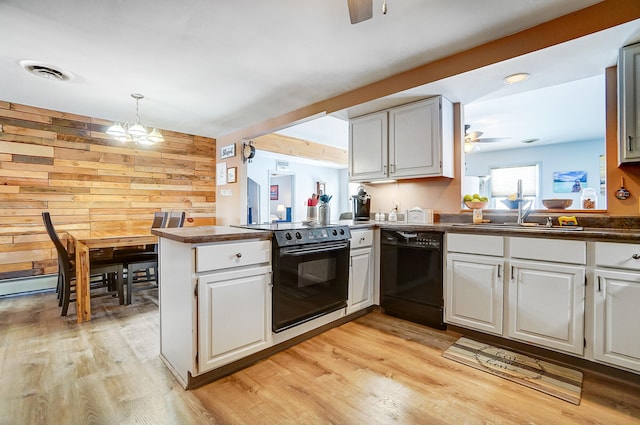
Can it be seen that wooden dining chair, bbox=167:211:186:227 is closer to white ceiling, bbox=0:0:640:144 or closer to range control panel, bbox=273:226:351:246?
white ceiling, bbox=0:0:640:144

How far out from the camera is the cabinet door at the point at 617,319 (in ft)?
5.58

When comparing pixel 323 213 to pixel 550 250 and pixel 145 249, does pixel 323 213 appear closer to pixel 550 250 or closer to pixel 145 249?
pixel 550 250

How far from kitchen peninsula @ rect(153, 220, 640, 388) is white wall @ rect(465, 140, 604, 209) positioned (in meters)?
4.95

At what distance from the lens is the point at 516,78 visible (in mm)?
2467

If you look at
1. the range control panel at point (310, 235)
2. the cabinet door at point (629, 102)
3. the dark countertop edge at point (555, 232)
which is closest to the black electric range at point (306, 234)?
the range control panel at point (310, 235)

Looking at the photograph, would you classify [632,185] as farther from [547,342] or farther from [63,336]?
[63,336]

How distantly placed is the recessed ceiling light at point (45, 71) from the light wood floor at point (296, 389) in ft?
7.70

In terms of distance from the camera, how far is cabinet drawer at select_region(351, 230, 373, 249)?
2708mm

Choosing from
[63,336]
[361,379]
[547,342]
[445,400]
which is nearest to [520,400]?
[445,400]

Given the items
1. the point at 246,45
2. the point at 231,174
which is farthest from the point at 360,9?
the point at 231,174

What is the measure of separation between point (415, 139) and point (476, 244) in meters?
1.20

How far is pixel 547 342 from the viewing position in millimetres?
1988

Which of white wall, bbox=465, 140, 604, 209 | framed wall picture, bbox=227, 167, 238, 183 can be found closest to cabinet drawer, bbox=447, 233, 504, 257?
framed wall picture, bbox=227, 167, 238, 183

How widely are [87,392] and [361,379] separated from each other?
1.58m
